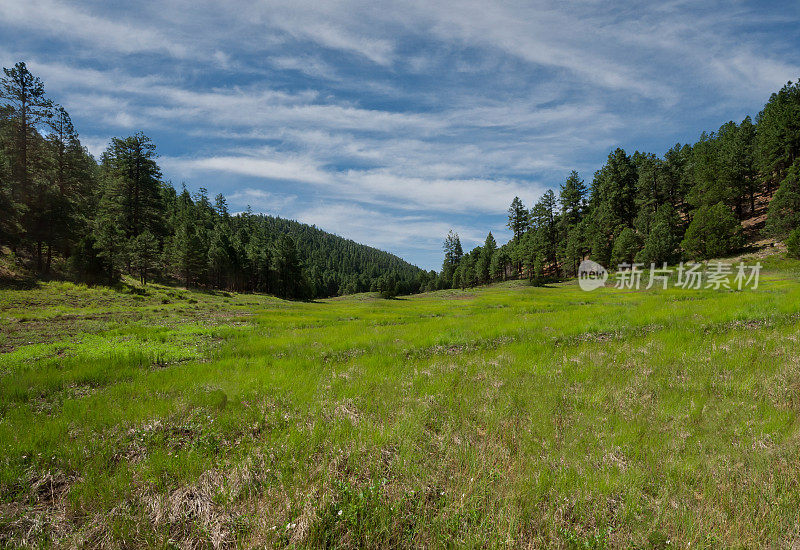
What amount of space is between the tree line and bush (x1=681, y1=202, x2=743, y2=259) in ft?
0.48

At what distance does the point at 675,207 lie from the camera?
82375 mm

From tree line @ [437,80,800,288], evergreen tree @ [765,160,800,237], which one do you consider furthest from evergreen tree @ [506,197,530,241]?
evergreen tree @ [765,160,800,237]

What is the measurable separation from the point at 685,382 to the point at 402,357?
7.50m

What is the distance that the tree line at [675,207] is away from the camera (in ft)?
180

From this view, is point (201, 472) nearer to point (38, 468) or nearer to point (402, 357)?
point (38, 468)

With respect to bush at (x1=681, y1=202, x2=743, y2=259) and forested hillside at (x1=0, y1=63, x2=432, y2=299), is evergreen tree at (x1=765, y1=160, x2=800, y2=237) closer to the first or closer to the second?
bush at (x1=681, y1=202, x2=743, y2=259)

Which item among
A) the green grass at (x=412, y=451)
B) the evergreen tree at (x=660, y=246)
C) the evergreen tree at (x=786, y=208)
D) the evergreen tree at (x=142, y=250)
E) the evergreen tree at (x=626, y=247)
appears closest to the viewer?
the green grass at (x=412, y=451)

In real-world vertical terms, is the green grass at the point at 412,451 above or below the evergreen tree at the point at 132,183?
below

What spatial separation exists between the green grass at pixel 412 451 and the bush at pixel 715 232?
64755 mm

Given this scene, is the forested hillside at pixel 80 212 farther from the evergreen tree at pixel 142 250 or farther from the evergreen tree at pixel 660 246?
the evergreen tree at pixel 660 246

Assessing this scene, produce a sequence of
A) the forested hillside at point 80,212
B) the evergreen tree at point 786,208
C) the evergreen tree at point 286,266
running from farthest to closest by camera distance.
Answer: the evergreen tree at point 286,266
the evergreen tree at point 786,208
the forested hillside at point 80,212

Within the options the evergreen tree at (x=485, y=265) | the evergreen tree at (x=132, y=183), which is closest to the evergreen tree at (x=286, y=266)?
the evergreen tree at (x=132, y=183)

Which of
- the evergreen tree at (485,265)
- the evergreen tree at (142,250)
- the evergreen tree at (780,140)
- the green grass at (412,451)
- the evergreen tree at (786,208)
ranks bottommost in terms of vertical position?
the green grass at (412,451)

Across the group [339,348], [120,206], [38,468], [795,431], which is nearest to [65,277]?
[120,206]
